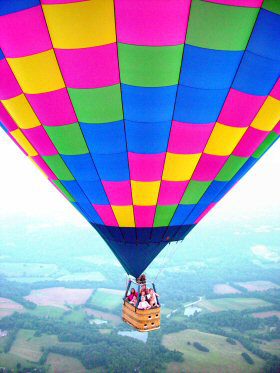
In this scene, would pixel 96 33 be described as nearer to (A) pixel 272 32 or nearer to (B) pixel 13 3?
(B) pixel 13 3

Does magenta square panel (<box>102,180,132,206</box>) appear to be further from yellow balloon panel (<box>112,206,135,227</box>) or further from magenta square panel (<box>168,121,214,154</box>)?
magenta square panel (<box>168,121,214,154</box>)

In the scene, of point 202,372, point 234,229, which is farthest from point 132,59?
point 234,229

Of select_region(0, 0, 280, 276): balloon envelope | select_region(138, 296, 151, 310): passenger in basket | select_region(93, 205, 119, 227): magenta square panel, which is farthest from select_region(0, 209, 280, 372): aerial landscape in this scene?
select_region(0, 0, 280, 276): balloon envelope

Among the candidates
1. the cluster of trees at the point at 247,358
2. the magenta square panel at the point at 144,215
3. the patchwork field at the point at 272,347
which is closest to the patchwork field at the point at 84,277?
the patchwork field at the point at 272,347

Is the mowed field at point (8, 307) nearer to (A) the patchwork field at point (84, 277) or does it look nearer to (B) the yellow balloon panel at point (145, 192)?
(A) the patchwork field at point (84, 277)

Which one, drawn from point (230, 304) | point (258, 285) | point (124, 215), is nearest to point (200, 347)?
point (230, 304)

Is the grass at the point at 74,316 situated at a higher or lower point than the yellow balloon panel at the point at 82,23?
higher
